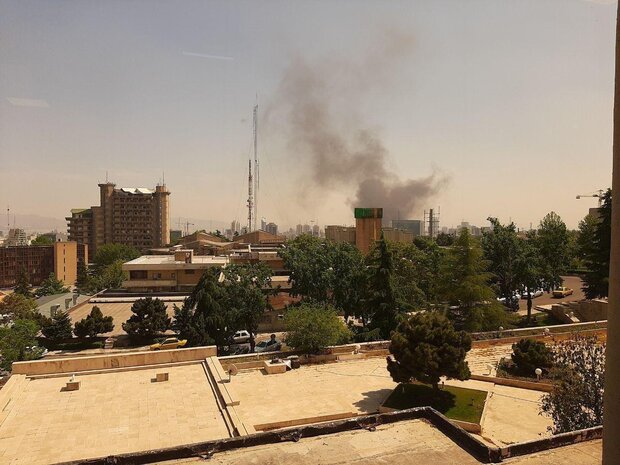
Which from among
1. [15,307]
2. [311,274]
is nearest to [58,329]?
[15,307]

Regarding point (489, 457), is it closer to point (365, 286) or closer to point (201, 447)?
point (201, 447)

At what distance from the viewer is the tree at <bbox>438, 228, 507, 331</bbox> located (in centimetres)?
2470

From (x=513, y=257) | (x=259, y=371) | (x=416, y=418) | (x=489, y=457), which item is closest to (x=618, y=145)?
(x=489, y=457)

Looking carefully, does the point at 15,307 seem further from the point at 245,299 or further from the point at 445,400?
the point at 445,400

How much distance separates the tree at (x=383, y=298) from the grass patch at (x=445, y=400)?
7.34m

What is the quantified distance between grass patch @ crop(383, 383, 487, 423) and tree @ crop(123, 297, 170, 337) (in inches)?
737

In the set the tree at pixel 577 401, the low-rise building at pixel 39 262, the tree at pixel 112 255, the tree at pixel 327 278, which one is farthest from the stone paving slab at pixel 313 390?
the low-rise building at pixel 39 262

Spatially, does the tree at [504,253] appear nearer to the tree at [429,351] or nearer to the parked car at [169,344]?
the tree at [429,351]

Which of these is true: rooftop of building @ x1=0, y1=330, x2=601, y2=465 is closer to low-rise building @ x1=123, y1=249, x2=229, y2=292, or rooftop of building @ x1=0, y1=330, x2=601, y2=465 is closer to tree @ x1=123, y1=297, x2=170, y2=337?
tree @ x1=123, y1=297, x2=170, y2=337

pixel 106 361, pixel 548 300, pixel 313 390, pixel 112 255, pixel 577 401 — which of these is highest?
pixel 577 401

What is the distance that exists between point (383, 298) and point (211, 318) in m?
8.90

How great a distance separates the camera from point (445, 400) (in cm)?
1622

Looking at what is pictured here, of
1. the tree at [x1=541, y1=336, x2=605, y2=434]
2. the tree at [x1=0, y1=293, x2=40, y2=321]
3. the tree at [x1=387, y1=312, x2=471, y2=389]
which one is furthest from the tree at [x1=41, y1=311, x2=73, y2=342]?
the tree at [x1=541, y1=336, x2=605, y2=434]

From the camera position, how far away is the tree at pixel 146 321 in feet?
101
